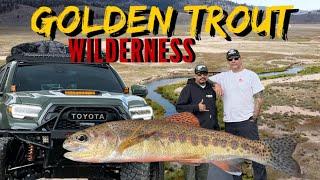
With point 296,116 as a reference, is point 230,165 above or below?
above

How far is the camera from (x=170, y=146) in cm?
524

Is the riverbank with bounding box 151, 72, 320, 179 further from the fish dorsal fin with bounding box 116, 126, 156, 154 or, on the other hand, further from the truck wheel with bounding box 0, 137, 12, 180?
the fish dorsal fin with bounding box 116, 126, 156, 154

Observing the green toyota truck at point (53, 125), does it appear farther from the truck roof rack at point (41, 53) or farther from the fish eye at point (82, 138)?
the fish eye at point (82, 138)

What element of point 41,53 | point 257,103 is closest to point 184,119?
point 257,103

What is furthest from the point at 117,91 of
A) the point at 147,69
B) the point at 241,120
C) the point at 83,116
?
the point at 147,69

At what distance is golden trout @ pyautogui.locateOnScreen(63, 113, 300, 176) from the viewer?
4.99 meters

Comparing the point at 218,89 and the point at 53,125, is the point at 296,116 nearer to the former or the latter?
the point at 218,89

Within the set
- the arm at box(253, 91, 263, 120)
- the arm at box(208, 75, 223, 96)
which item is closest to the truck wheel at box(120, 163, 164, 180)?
the arm at box(208, 75, 223, 96)

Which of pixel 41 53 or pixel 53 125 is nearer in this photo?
pixel 53 125

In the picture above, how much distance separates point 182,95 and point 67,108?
65.8 inches

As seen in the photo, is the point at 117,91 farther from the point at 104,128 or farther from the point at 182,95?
the point at 104,128

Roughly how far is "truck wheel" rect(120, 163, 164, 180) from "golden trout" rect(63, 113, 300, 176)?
2.87 meters

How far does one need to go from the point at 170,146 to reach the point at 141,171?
3.55 metres

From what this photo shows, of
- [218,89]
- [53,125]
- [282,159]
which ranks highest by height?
[218,89]
